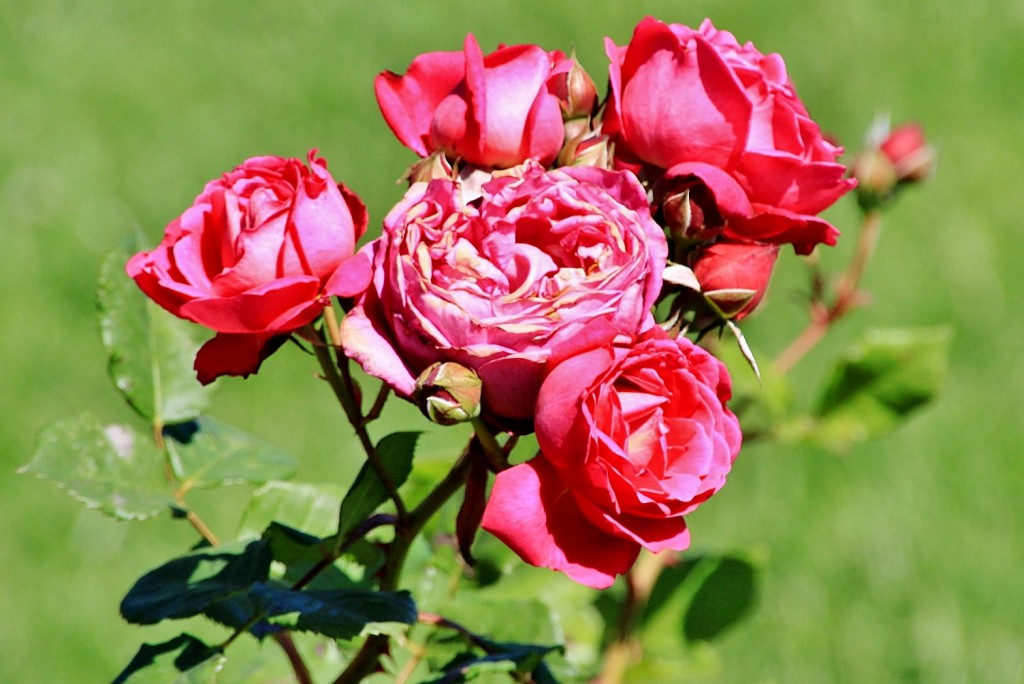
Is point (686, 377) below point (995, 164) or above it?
above

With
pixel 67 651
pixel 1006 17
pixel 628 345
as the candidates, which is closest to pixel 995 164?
pixel 1006 17

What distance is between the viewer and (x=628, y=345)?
66 centimetres

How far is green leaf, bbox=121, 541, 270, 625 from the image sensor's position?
0.79 m

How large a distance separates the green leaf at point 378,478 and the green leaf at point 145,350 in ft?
0.81

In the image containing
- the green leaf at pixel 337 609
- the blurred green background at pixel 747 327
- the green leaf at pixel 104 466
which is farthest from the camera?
the blurred green background at pixel 747 327

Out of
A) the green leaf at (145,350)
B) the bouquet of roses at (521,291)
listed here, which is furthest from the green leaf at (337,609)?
the green leaf at (145,350)

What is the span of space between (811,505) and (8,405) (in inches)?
58.4

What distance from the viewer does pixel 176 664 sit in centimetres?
81

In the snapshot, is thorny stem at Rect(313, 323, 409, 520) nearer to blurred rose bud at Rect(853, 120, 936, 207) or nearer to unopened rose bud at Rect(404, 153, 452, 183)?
unopened rose bud at Rect(404, 153, 452, 183)

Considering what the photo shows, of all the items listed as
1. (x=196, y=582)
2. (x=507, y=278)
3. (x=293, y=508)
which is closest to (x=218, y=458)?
(x=293, y=508)

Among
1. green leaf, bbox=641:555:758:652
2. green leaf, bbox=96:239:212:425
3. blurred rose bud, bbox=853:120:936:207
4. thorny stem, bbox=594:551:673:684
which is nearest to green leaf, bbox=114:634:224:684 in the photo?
green leaf, bbox=96:239:212:425

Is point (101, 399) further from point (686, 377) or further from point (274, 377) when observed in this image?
point (686, 377)

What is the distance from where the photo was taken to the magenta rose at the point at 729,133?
0.72 m

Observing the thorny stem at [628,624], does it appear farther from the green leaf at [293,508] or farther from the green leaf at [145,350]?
the green leaf at [145,350]
